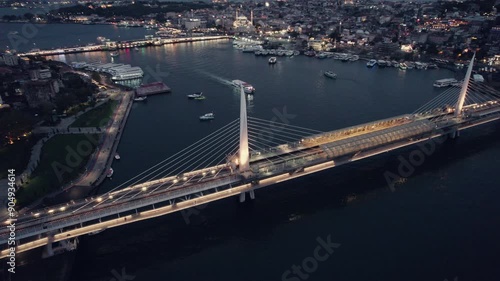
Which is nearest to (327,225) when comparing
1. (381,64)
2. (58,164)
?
(58,164)

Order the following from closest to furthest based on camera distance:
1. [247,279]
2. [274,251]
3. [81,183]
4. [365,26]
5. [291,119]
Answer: [247,279] < [274,251] < [81,183] < [291,119] < [365,26]

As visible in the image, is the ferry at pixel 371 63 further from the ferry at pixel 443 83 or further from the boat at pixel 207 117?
the boat at pixel 207 117

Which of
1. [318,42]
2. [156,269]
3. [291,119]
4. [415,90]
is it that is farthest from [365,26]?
[156,269]

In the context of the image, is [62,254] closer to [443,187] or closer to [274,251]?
[274,251]

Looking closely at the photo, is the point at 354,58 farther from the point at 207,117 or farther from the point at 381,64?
the point at 207,117

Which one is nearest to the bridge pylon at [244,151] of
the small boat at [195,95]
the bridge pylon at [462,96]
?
the bridge pylon at [462,96]

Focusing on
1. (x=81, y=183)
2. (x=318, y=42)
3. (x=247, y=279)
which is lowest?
(x=247, y=279)
